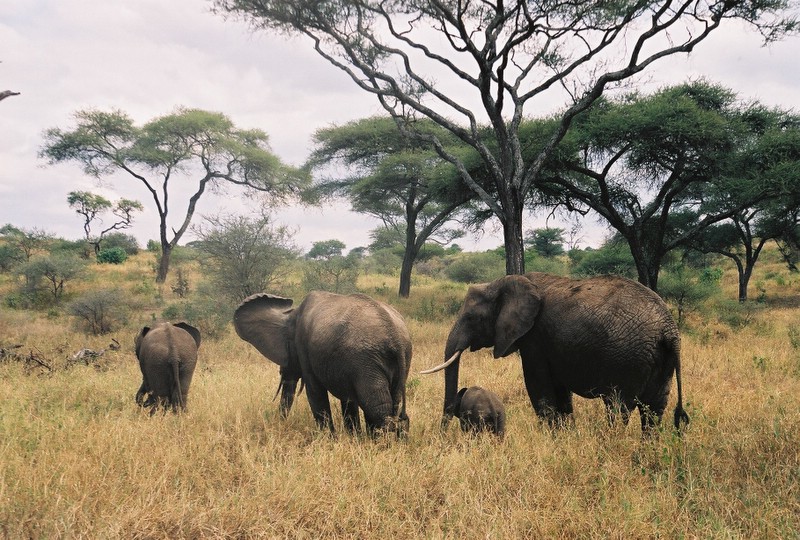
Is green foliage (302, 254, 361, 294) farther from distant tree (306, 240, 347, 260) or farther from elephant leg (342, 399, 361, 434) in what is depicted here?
distant tree (306, 240, 347, 260)

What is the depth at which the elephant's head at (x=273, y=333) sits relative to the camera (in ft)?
18.3

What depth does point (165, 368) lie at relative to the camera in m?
6.04

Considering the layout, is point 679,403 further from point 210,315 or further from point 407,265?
point 407,265

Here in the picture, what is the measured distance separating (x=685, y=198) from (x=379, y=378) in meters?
19.7

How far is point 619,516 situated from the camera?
3121 mm

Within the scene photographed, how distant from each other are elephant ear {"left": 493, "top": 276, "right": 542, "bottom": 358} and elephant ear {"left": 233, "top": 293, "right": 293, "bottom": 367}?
8.00ft

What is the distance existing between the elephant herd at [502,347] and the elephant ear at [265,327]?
0.5 inches

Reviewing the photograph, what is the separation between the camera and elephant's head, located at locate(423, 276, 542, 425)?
16.1 ft

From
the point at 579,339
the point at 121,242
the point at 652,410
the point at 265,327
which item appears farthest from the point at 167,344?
the point at 121,242

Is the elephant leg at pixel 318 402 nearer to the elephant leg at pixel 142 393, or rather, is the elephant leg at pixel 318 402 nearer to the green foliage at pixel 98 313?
the elephant leg at pixel 142 393

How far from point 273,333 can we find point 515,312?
2819mm

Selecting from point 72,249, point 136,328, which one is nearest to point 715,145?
point 136,328

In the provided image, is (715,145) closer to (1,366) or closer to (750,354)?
(750,354)

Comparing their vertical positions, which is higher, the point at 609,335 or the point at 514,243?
the point at 514,243
